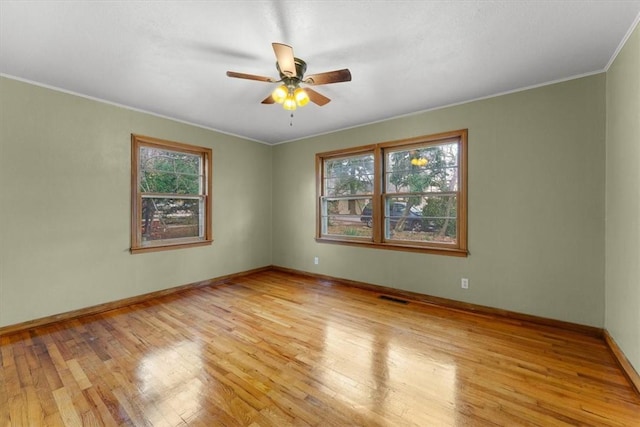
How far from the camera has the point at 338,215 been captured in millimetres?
4691

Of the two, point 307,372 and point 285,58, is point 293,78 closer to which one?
point 285,58

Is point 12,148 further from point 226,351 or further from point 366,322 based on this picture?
point 366,322

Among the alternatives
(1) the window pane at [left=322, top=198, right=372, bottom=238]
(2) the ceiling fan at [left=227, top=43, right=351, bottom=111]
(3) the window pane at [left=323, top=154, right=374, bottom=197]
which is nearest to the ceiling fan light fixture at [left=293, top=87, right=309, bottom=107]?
(2) the ceiling fan at [left=227, top=43, right=351, bottom=111]

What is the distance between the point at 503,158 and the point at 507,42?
135 cm

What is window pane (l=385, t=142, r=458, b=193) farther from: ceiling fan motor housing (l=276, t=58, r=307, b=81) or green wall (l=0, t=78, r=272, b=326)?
green wall (l=0, t=78, r=272, b=326)

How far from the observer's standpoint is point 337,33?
6.71ft

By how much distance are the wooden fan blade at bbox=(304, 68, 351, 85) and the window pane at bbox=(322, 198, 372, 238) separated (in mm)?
2373

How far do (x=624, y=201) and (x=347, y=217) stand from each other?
3109mm

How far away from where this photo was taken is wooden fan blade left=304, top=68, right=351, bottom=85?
207 cm

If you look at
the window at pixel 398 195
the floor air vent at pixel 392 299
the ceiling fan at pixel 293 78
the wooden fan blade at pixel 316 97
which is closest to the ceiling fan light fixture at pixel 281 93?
the ceiling fan at pixel 293 78

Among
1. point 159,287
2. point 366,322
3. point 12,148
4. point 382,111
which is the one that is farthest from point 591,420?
point 12,148

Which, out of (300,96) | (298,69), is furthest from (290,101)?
(298,69)

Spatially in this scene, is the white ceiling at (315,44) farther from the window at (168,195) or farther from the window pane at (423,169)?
the window at (168,195)

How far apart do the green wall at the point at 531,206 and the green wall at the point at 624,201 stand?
132 millimetres
